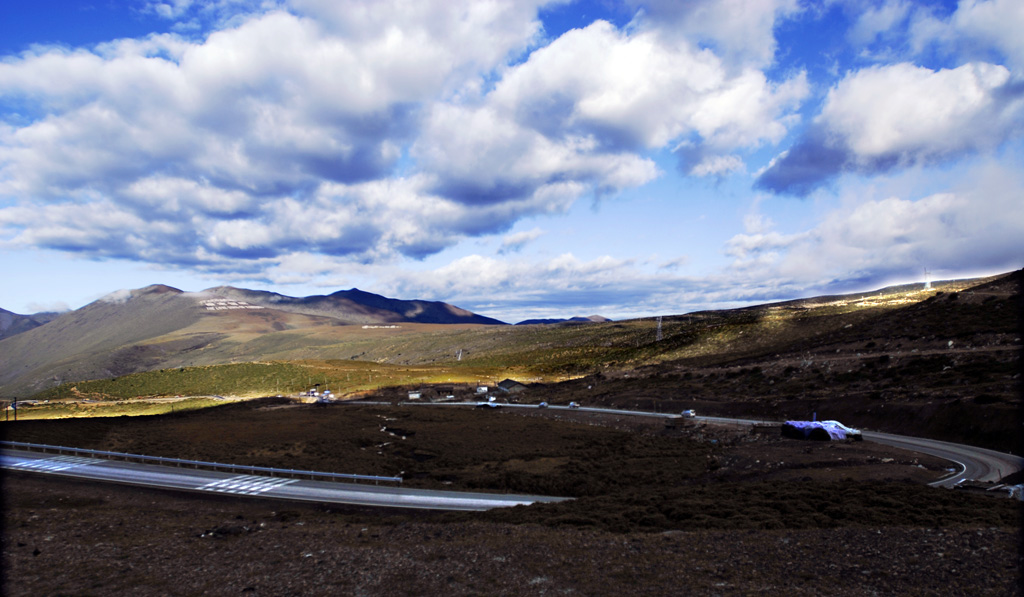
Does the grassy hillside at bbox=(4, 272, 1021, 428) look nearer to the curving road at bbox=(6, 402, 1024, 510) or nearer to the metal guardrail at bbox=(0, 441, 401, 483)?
the curving road at bbox=(6, 402, 1024, 510)

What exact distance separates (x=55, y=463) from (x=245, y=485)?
14628 millimetres

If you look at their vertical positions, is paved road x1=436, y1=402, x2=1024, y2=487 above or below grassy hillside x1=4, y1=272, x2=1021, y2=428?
below

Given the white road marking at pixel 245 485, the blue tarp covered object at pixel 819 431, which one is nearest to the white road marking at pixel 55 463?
the white road marking at pixel 245 485

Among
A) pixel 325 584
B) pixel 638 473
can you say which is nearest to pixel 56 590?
pixel 325 584

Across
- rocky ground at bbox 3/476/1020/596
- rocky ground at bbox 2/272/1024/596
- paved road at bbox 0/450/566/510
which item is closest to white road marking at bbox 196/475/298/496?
paved road at bbox 0/450/566/510

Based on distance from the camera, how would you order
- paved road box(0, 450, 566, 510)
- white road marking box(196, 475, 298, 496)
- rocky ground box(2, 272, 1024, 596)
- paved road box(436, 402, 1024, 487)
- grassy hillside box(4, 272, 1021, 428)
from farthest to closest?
grassy hillside box(4, 272, 1021, 428), white road marking box(196, 475, 298, 496), paved road box(0, 450, 566, 510), paved road box(436, 402, 1024, 487), rocky ground box(2, 272, 1024, 596)

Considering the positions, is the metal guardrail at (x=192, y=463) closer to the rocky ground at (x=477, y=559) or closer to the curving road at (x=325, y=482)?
the curving road at (x=325, y=482)

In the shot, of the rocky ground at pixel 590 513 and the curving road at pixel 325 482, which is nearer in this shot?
the rocky ground at pixel 590 513

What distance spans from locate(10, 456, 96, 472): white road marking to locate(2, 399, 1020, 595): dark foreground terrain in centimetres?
269

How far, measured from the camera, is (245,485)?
27469 millimetres

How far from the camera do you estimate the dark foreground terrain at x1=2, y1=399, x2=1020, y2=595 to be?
11.7m

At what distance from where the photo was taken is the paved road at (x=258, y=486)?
24359 millimetres

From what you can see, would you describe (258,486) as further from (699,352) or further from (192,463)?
(699,352)

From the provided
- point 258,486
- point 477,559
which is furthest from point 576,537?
point 258,486
